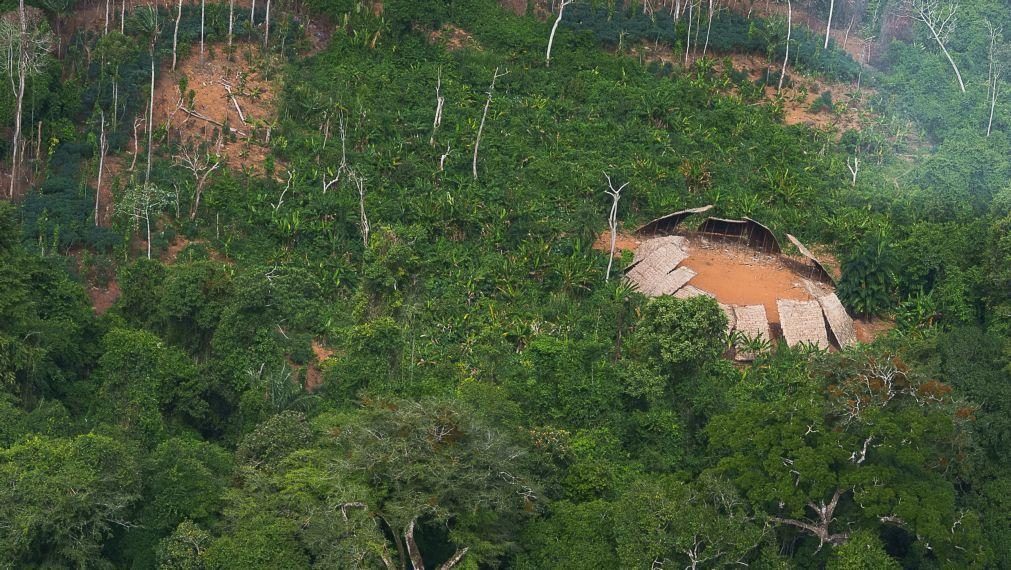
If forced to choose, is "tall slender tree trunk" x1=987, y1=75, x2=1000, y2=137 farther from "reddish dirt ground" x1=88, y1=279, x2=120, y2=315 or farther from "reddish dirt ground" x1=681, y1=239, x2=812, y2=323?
"reddish dirt ground" x1=88, y1=279, x2=120, y2=315

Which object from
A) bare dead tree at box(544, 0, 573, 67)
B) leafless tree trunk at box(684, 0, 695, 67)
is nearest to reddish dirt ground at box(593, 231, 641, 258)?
bare dead tree at box(544, 0, 573, 67)

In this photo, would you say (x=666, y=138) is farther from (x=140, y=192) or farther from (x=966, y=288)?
(x=140, y=192)

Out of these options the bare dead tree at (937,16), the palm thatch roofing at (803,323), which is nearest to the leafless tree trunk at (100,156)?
the palm thatch roofing at (803,323)

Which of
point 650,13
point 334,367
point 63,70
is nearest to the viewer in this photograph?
point 334,367

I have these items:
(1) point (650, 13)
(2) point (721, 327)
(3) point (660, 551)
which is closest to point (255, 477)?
(3) point (660, 551)

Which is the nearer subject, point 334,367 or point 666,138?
point 334,367

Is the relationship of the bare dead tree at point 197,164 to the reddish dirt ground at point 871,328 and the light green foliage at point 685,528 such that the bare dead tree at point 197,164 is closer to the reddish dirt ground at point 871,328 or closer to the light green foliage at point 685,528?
the light green foliage at point 685,528
